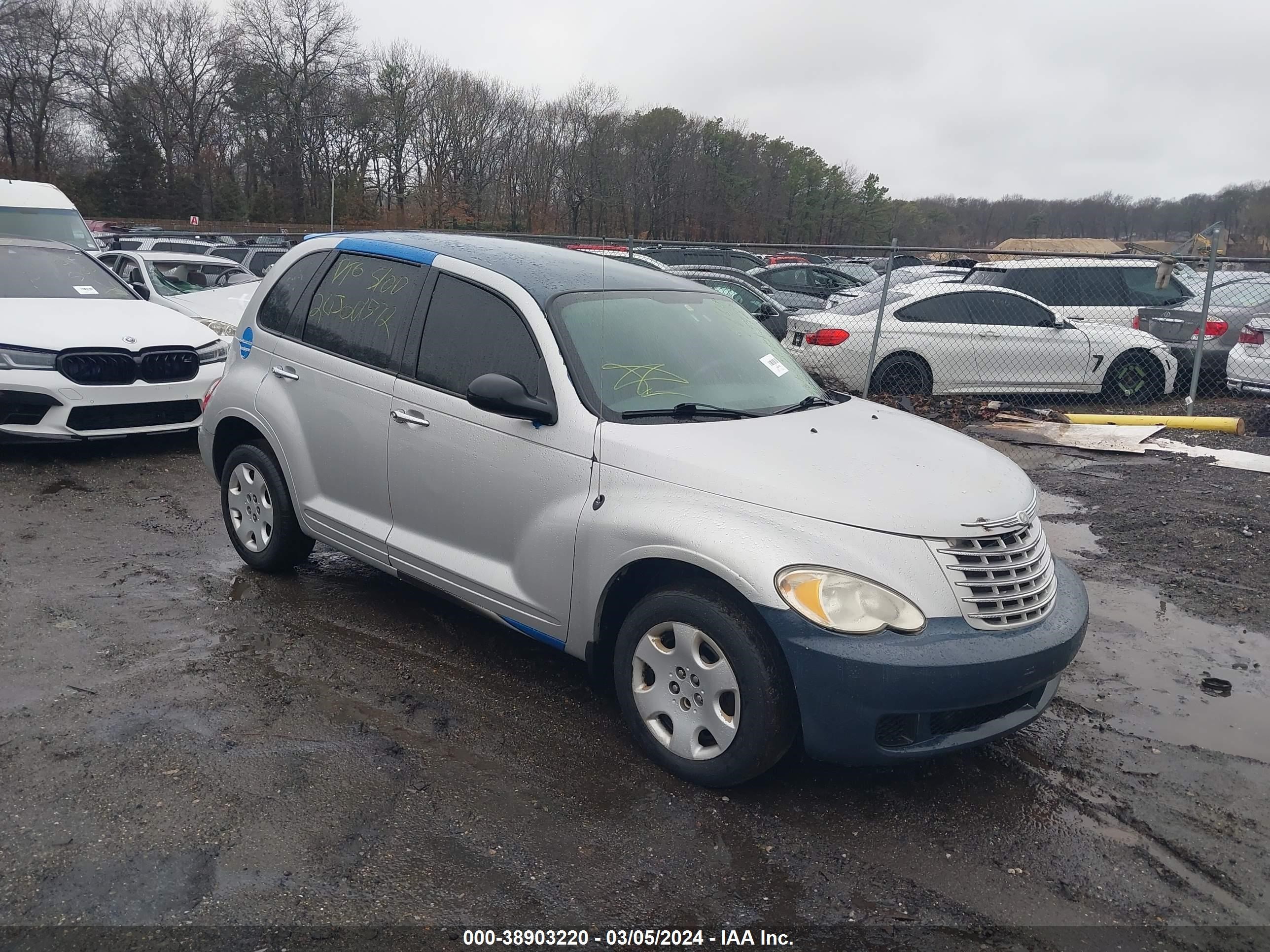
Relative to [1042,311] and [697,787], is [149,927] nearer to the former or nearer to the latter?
[697,787]

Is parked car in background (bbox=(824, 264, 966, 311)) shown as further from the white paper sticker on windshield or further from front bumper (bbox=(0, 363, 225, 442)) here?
front bumper (bbox=(0, 363, 225, 442))

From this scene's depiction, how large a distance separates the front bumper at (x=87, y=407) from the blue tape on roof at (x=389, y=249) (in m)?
3.14

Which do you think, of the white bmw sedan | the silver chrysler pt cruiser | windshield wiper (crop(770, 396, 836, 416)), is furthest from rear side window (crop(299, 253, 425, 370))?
the white bmw sedan

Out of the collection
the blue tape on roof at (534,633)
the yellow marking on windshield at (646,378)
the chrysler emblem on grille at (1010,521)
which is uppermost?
the yellow marking on windshield at (646,378)

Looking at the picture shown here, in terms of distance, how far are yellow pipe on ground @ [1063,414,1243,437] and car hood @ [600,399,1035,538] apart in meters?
7.08

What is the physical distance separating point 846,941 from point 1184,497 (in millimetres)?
6056

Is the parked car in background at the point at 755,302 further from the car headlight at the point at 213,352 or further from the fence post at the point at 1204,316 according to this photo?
the car headlight at the point at 213,352

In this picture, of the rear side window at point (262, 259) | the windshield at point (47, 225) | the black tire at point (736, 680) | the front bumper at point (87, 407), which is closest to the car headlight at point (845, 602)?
the black tire at point (736, 680)

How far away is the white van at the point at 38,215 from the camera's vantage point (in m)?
13.8

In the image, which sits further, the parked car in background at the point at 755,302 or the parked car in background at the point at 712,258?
the parked car in background at the point at 712,258

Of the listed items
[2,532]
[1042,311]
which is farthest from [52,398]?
[1042,311]

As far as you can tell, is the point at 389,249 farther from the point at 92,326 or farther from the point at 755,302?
the point at 755,302

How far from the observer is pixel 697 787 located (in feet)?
11.2

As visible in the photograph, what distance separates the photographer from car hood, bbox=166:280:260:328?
10.8 m
